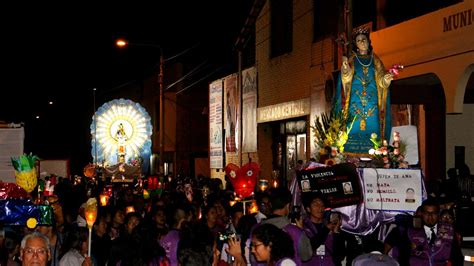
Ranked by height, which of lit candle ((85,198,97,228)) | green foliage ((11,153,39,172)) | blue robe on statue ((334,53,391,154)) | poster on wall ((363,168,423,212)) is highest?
blue robe on statue ((334,53,391,154))

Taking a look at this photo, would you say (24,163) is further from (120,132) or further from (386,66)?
(120,132)

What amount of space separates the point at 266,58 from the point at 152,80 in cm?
2990

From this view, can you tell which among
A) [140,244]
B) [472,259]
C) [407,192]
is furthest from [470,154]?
[140,244]

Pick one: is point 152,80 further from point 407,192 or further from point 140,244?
point 140,244

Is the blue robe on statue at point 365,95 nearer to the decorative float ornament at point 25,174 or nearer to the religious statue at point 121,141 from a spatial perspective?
the decorative float ornament at point 25,174

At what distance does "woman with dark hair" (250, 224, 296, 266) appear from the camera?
7.21 m

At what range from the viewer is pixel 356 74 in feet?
50.3

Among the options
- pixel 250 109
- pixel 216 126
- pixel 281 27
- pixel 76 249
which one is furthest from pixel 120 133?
pixel 76 249

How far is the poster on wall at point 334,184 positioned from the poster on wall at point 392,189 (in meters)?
0.23

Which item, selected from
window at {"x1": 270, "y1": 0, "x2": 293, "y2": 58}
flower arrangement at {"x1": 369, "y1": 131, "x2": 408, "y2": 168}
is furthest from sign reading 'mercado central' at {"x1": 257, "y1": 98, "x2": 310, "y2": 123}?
flower arrangement at {"x1": 369, "y1": 131, "x2": 408, "y2": 168}

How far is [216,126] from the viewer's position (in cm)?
3753

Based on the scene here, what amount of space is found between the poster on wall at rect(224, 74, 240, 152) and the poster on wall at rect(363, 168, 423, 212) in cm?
1996

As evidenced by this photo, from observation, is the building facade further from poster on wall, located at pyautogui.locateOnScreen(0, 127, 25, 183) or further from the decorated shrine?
poster on wall, located at pyautogui.locateOnScreen(0, 127, 25, 183)

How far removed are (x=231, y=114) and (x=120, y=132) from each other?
19.9 feet
